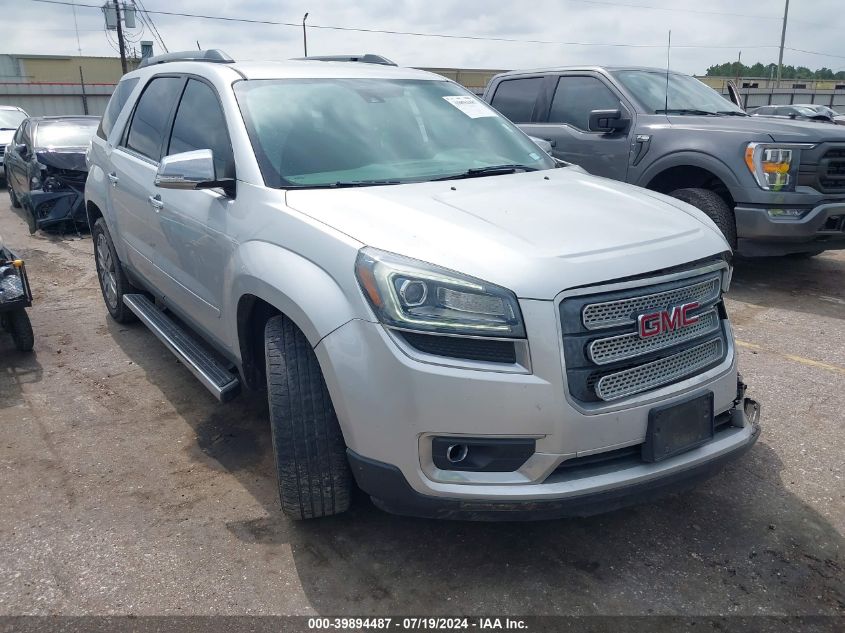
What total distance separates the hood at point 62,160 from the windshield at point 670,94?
6882 millimetres

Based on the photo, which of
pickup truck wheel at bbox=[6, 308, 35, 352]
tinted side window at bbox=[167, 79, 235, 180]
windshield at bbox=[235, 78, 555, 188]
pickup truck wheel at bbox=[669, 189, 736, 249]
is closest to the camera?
windshield at bbox=[235, 78, 555, 188]

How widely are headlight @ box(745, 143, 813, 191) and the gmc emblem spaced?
3.84 meters

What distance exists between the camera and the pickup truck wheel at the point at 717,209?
19.6ft

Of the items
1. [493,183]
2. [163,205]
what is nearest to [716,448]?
[493,183]

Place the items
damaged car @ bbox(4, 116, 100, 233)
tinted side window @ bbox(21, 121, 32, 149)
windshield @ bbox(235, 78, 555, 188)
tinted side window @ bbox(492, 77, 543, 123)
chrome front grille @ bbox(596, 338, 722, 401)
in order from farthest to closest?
1. tinted side window @ bbox(21, 121, 32, 149)
2. damaged car @ bbox(4, 116, 100, 233)
3. tinted side window @ bbox(492, 77, 543, 123)
4. windshield @ bbox(235, 78, 555, 188)
5. chrome front grille @ bbox(596, 338, 722, 401)

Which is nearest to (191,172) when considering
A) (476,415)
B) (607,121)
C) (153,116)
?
(153,116)

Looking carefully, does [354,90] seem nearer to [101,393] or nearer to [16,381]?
[101,393]

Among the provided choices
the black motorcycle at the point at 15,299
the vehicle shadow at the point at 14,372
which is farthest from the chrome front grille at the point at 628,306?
the black motorcycle at the point at 15,299

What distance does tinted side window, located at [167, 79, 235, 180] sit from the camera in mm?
3260

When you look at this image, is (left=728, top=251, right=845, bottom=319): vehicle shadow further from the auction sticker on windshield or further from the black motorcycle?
the black motorcycle

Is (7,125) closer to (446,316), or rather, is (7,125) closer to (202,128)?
(202,128)

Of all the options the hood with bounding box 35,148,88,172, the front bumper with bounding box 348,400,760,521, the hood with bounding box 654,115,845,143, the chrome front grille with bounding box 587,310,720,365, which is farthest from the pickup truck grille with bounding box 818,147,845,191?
the hood with bounding box 35,148,88,172

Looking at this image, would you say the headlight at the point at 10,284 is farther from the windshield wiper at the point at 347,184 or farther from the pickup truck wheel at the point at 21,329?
the windshield wiper at the point at 347,184

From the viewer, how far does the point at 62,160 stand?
9.42 metres
